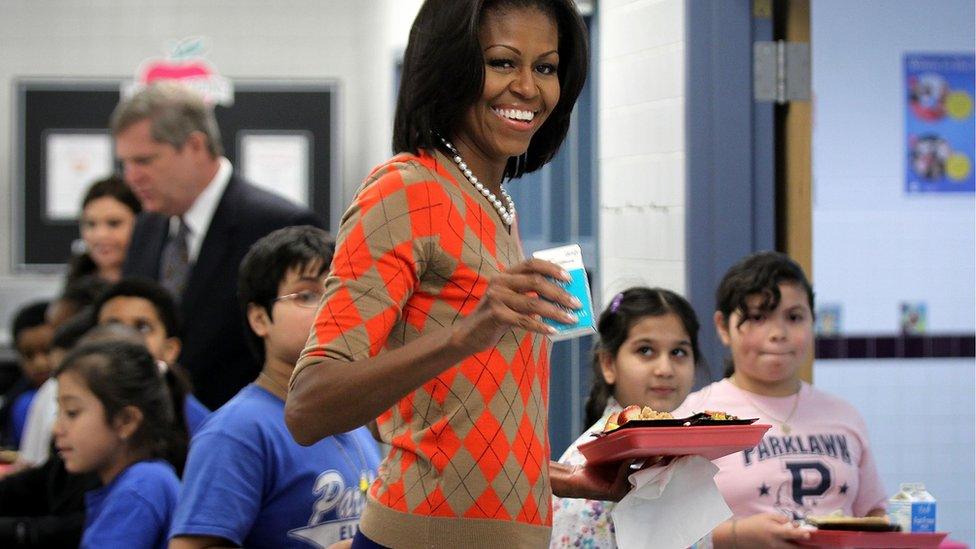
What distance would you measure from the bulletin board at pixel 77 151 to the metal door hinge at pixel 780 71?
6177mm

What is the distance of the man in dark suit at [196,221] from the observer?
4.23m

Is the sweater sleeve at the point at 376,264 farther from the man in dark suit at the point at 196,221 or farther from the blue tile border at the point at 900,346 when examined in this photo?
the blue tile border at the point at 900,346

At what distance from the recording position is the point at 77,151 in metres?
9.58

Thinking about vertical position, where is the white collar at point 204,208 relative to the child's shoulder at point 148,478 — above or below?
above

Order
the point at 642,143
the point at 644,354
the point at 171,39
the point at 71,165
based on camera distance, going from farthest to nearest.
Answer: the point at 171,39, the point at 71,165, the point at 642,143, the point at 644,354

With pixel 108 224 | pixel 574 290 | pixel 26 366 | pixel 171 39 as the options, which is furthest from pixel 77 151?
pixel 574 290

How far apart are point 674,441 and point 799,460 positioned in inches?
49.8

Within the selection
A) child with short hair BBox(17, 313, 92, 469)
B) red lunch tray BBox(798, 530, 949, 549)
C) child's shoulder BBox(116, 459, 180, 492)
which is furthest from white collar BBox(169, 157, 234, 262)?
red lunch tray BBox(798, 530, 949, 549)

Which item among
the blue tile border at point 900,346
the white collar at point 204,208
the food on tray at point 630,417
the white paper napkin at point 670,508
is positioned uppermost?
the white collar at point 204,208

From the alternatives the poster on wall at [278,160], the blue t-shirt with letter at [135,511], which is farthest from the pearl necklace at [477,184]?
the poster on wall at [278,160]

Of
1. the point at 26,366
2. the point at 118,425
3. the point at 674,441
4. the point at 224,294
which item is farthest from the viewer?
the point at 26,366

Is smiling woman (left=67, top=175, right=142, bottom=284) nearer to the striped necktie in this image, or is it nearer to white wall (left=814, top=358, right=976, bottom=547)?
the striped necktie

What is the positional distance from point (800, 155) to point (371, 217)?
241cm

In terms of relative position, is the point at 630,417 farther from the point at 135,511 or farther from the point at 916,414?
the point at 916,414
